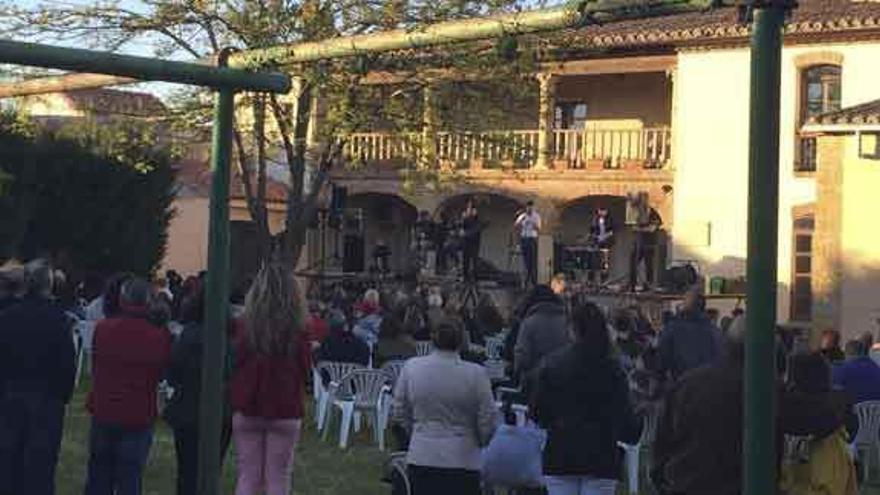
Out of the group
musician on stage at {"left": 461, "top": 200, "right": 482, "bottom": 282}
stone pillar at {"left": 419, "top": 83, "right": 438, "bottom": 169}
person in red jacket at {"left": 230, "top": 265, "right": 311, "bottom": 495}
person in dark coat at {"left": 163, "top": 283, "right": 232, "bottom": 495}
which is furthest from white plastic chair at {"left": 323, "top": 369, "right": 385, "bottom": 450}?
musician on stage at {"left": 461, "top": 200, "right": 482, "bottom": 282}

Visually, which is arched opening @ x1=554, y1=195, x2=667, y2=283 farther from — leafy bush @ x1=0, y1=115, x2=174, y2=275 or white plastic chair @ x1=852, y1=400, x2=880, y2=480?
white plastic chair @ x1=852, y1=400, x2=880, y2=480

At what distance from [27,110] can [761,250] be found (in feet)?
75.1

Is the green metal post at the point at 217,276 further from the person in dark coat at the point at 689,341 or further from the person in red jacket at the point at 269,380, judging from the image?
the person in dark coat at the point at 689,341

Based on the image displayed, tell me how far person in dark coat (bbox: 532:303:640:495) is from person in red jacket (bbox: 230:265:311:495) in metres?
1.35

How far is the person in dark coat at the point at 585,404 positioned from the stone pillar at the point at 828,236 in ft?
53.2

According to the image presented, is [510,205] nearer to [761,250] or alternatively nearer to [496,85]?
[496,85]

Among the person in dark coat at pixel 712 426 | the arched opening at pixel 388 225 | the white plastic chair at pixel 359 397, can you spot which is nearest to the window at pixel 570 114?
the arched opening at pixel 388 225

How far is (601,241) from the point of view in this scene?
27.7 m

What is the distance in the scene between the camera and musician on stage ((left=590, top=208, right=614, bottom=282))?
90.9 ft

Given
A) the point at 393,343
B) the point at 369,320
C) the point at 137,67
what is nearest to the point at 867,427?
the point at 393,343

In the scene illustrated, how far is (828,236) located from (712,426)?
1780 centimetres

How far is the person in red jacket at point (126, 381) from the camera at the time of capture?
24.5ft

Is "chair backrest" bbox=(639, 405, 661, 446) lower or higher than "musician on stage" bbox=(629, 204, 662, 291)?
lower

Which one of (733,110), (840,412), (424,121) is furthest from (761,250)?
(733,110)
